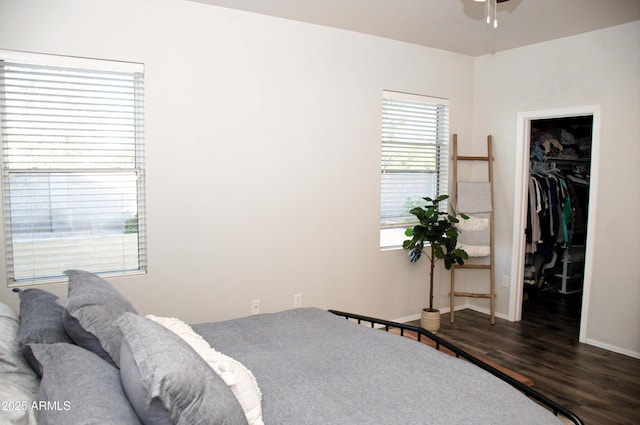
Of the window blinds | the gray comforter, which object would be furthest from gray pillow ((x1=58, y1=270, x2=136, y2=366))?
the window blinds

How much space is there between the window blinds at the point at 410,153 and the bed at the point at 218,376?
7.93 feet

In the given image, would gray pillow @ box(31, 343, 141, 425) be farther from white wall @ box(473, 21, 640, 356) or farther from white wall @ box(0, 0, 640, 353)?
white wall @ box(473, 21, 640, 356)

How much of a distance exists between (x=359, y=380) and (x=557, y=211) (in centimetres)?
413

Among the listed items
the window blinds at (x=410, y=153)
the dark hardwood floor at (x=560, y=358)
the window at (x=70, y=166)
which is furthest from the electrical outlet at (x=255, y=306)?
the dark hardwood floor at (x=560, y=358)

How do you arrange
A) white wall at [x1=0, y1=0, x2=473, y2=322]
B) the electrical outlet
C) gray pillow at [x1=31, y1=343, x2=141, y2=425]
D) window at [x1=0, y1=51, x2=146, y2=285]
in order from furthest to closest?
the electrical outlet, white wall at [x1=0, y1=0, x2=473, y2=322], window at [x1=0, y1=51, x2=146, y2=285], gray pillow at [x1=31, y1=343, x2=141, y2=425]

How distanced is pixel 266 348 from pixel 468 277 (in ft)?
11.9

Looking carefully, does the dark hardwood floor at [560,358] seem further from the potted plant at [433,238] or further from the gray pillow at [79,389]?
the gray pillow at [79,389]

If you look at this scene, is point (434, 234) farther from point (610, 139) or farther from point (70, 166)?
point (70, 166)

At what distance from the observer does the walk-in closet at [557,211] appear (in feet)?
16.1

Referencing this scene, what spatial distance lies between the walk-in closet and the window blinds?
3.38 ft

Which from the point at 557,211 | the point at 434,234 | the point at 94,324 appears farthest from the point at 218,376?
the point at 557,211

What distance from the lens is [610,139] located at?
3908 millimetres

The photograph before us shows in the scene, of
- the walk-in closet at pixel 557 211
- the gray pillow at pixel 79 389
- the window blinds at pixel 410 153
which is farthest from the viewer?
the walk-in closet at pixel 557 211

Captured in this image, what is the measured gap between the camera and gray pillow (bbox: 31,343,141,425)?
1.14 m
